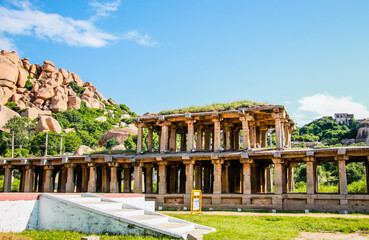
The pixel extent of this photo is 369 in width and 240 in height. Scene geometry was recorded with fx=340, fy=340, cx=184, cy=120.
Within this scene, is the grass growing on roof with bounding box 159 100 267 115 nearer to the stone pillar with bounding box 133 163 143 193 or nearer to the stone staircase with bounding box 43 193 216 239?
the stone pillar with bounding box 133 163 143 193

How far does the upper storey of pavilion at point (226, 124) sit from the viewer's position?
88.4 feet

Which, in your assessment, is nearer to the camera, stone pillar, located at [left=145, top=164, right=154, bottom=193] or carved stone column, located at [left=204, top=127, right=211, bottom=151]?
stone pillar, located at [left=145, top=164, right=154, bottom=193]

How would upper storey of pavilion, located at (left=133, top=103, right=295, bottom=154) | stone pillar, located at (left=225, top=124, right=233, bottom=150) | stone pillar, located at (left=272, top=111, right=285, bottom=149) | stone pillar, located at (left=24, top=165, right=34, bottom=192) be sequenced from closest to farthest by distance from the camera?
stone pillar, located at (left=272, top=111, right=285, bottom=149), upper storey of pavilion, located at (left=133, top=103, right=295, bottom=154), stone pillar, located at (left=225, top=124, right=233, bottom=150), stone pillar, located at (left=24, top=165, right=34, bottom=192)

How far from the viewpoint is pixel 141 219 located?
1245 centimetres

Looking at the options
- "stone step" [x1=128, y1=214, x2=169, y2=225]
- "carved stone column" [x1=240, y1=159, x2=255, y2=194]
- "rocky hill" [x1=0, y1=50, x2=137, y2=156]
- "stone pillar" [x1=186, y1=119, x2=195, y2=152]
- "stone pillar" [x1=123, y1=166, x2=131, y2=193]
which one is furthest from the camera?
"rocky hill" [x1=0, y1=50, x2=137, y2=156]

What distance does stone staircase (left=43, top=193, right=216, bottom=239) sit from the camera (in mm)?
11062

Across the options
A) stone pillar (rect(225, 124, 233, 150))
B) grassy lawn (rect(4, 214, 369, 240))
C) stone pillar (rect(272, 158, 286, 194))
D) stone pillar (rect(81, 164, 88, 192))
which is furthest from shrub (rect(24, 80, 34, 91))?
grassy lawn (rect(4, 214, 369, 240))

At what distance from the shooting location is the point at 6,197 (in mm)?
11719

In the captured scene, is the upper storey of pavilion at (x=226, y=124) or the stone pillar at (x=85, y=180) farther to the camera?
the stone pillar at (x=85, y=180)

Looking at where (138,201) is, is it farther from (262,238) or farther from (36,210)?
(262,238)

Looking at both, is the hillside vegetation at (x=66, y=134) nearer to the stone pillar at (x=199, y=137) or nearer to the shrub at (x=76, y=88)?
the shrub at (x=76, y=88)

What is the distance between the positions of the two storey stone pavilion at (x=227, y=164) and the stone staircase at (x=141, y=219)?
13.2m

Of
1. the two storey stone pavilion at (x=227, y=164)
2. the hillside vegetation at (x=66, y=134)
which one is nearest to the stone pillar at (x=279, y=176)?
the two storey stone pavilion at (x=227, y=164)

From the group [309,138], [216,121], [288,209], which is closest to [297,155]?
[288,209]
